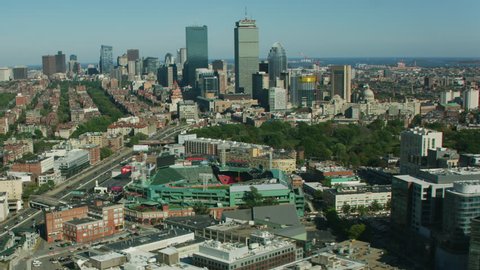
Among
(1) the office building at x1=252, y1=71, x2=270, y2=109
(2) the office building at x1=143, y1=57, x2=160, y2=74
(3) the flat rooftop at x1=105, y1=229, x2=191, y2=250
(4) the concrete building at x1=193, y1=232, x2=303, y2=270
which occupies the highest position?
(2) the office building at x1=143, y1=57, x2=160, y2=74

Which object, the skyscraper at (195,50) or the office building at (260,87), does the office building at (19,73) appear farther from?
the office building at (260,87)

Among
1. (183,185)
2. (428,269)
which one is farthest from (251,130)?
(428,269)

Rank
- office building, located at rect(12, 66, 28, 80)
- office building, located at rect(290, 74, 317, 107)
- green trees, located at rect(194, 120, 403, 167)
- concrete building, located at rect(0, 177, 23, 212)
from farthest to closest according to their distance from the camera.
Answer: office building, located at rect(12, 66, 28, 80) < office building, located at rect(290, 74, 317, 107) < green trees, located at rect(194, 120, 403, 167) < concrete building, located at rect(0, 177, 23, 212)

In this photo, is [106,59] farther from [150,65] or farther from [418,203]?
[418,203]

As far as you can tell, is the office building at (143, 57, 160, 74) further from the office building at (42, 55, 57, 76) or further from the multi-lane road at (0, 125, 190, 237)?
the multi-lane road at (0, 125, 190, 237)

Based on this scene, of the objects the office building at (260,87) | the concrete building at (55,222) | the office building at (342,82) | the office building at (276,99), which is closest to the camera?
the concrete building at (55,222)

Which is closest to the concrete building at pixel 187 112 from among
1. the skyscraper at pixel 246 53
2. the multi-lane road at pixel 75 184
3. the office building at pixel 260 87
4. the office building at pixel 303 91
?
the office building at pixel 260 87

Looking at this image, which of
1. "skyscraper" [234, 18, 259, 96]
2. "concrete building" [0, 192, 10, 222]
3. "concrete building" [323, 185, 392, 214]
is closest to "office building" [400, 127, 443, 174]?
"concrete building" [323, 185, 392, 214]
